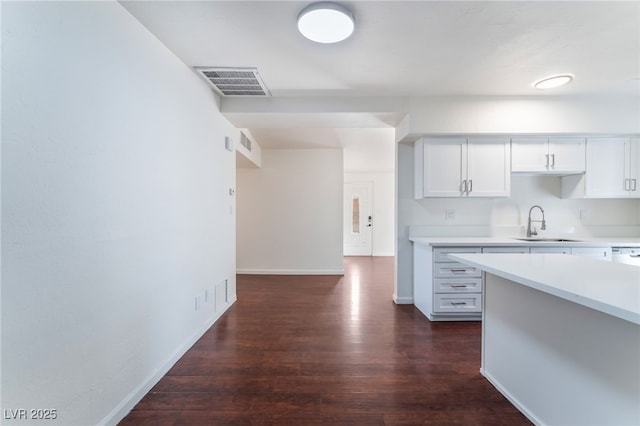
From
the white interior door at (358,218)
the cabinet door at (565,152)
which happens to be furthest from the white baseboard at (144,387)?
the white interior door at (358,218)

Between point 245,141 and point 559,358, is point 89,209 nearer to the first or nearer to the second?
point 559,358

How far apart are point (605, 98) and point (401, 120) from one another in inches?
85.5

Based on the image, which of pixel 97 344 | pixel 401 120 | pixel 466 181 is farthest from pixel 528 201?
pixel 97 344

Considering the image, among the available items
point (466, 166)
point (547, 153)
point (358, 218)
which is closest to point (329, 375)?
point (466, 166)

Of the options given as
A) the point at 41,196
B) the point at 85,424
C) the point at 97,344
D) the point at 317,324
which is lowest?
the point at 317,324

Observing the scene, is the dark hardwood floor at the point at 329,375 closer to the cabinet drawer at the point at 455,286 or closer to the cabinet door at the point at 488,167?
the cabinet drawer at the point at 455,286

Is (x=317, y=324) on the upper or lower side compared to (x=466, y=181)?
lower

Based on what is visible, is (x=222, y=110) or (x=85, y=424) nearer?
(x=85, y=424)

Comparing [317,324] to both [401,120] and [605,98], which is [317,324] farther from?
[605,98]

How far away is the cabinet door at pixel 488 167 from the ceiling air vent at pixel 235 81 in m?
2.46

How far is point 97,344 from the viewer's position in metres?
1.37

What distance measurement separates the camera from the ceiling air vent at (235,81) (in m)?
2.36

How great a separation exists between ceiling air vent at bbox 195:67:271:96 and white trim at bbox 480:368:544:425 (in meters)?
3.05

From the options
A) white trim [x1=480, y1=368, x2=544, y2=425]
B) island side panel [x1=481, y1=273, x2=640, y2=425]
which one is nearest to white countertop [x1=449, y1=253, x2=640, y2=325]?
island side panel [x1=481, y1=273, x2=640, y2=425]
